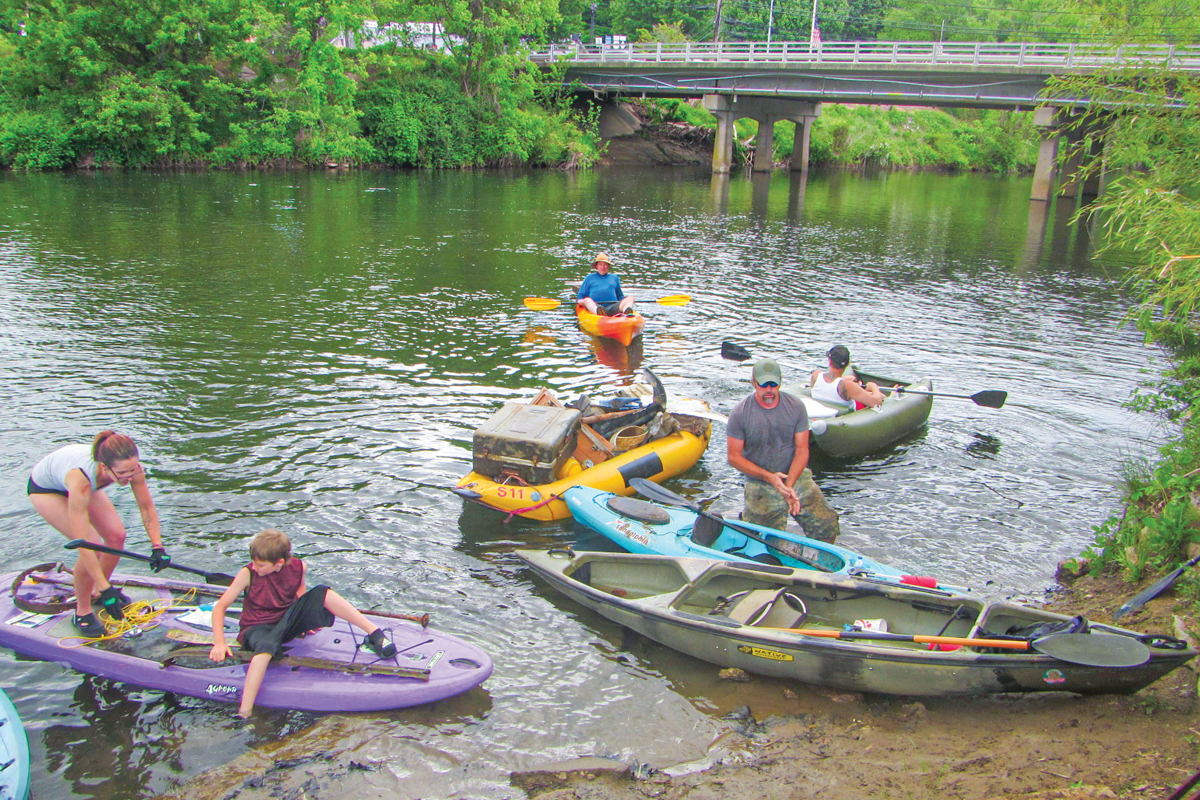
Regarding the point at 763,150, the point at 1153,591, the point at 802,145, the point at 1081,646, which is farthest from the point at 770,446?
the point at 802,145

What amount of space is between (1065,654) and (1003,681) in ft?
1.32

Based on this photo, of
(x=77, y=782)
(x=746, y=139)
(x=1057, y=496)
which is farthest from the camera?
(x=746, y=139)

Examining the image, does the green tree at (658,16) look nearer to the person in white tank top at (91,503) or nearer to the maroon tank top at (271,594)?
the person in white tank top at (91,503)

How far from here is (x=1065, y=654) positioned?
16.3ft

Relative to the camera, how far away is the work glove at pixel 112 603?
5727 millimetres

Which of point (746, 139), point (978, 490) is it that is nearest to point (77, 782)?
point (978, 490)

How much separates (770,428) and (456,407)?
16.6ft

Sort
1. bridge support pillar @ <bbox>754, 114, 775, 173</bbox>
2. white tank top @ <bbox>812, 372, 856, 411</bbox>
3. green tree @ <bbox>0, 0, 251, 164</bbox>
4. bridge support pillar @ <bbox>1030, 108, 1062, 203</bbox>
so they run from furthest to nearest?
bridge support pillar @ <bbox>754, 114, 775, 173</bbox>
bridge support pillar @ <bbox>1030, 108, 1062, 203</bbox>
green tree @ <bbox>0, 0, 251, 164</bbox>
white tank top @ <bbox>812, 372, 856, 411</bbox>

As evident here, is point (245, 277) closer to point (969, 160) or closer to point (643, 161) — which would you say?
point (643, 161)

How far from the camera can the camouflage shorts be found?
6941mm

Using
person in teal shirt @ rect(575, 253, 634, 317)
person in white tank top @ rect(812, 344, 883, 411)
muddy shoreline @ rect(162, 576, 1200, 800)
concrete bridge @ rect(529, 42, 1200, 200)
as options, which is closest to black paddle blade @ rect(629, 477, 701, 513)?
muddy shoreline @ rect(162, 576, 1200, 800)

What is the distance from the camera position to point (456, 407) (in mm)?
10625

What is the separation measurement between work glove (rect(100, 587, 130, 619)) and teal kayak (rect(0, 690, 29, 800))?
0.96 metres

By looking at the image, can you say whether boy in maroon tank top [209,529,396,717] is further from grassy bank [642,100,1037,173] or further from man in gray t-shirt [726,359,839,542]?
grassy bank [642,100,1037,173]
